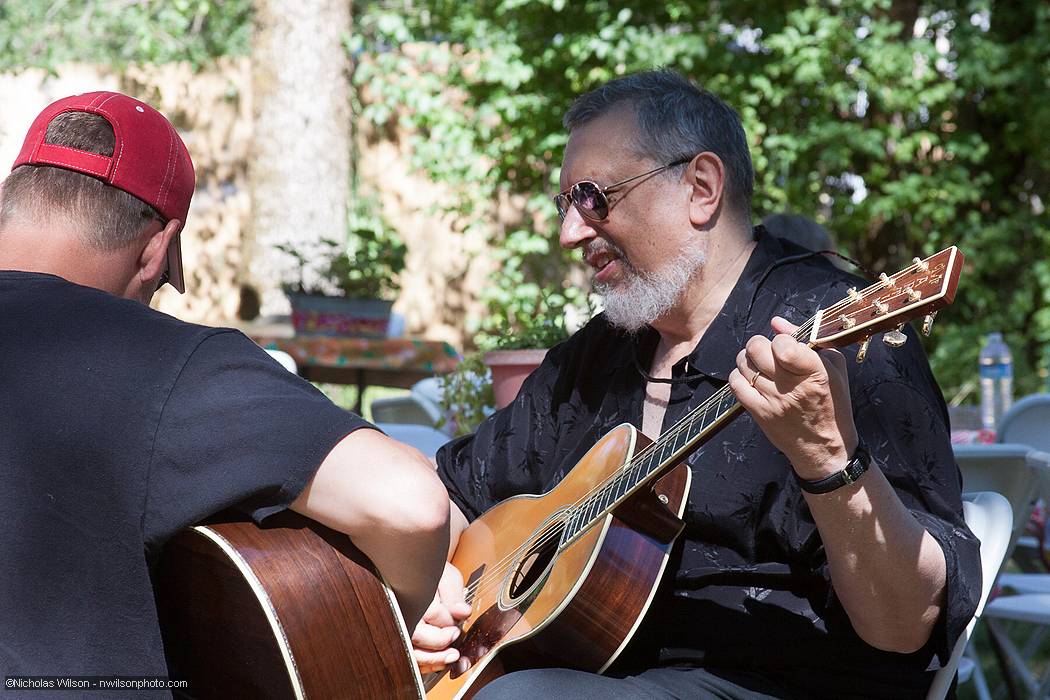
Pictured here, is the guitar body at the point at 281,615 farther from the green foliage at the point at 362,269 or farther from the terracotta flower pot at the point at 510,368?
the green foliage at the point at 362,269

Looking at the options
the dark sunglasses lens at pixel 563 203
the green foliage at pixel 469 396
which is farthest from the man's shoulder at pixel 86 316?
the green foliage at pixel 469 396

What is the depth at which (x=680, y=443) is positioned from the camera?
71.9 inches

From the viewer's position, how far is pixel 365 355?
16.9 ft

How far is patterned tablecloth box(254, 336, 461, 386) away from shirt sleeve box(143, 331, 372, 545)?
3.68 meters

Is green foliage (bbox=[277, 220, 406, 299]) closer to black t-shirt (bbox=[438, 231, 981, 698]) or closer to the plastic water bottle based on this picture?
the plastic water bottle

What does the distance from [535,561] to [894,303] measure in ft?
3.02

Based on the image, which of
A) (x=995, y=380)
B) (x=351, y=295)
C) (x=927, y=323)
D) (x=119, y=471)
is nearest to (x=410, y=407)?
(x=351, y=295)

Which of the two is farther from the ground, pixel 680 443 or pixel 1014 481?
pixel 680 443

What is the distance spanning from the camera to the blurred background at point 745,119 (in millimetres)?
7199

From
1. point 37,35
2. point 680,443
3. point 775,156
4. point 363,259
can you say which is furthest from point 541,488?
point 37,35

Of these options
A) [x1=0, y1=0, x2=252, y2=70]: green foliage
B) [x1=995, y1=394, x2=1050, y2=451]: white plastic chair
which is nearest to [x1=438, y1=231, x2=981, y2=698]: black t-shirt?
[x1=995, y1=394, x2=1050, y2=451]: white plastic chair

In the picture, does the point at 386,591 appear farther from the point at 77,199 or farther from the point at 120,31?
the point at 120,31

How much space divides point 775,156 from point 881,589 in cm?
611

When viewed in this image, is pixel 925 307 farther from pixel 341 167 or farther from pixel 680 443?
pixel 341 167
